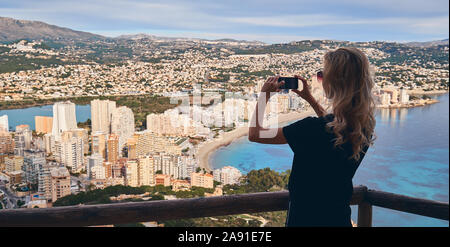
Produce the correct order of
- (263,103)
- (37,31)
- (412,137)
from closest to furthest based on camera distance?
1. (263,103)
2. (37,31)
3. (412,137)

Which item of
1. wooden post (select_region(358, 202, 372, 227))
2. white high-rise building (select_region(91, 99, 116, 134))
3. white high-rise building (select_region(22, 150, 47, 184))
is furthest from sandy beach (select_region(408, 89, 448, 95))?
wooden post (select_region(358, 202, 372, 227))

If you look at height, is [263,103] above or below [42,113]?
above

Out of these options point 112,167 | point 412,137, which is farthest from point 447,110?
point 112,167

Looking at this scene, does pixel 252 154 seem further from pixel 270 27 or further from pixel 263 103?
pixel 263 103

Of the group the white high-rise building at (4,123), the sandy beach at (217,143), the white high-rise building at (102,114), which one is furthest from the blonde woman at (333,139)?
the white high-rise building at (102,114)

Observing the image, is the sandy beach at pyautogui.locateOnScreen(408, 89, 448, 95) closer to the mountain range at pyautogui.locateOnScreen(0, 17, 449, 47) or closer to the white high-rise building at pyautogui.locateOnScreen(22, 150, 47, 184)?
the mountain range at pyautogui.locateOnScreen(0, 17, 449, 47)

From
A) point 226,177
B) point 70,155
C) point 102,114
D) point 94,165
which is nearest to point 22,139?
point 70,155
